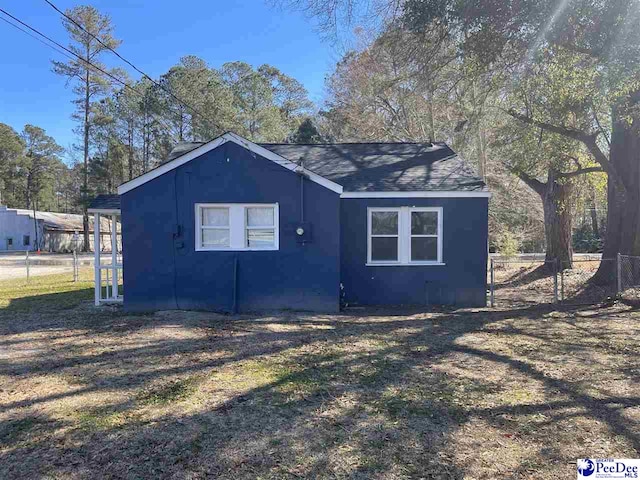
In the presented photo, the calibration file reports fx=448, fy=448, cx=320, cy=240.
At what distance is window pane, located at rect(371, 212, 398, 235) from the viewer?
399 inches

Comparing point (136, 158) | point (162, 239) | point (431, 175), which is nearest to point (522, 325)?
point (431, 175)

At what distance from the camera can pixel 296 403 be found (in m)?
4.38

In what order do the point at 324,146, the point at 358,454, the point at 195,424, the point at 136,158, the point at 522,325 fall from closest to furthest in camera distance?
1. the point at 358,454
2. the point at 195,424
3. the point at 522,325
4. the point at 324,146
5. the point at 136,158

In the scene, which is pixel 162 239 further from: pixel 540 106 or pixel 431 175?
pixel 540 106

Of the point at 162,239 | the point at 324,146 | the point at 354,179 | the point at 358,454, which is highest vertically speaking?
the point at 324,146

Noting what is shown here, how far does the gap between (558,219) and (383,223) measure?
9064mm

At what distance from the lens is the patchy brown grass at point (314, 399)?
128 inches

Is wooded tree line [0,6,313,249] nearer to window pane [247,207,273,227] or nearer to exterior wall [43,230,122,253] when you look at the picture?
exterior wall [43,230,122,253]

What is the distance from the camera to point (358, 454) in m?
3.34

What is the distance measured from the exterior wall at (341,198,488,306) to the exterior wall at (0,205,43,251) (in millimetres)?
45150

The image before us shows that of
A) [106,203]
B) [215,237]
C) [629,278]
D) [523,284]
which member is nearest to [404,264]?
[215,237]

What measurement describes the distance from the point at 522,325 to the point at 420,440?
17.4 ft

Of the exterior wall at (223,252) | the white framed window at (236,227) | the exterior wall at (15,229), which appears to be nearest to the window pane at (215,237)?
the white framed window at (236,227)

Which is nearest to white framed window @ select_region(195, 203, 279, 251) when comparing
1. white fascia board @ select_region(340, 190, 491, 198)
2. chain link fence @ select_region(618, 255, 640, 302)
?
white fascia board @ select_region(340, 190, 491, 198)
